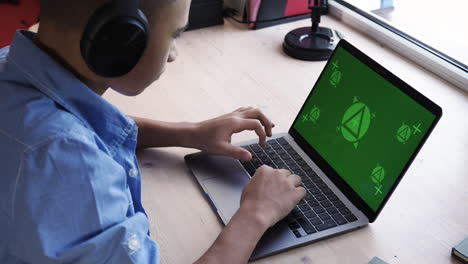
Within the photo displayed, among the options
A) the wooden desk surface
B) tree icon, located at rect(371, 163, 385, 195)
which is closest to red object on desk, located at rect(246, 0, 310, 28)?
the wooden desk surface

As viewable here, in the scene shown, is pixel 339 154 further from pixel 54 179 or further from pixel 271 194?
pixel 54 179

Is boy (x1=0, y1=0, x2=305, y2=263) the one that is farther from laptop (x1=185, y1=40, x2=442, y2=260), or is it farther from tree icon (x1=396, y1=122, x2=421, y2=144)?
tree icon (x1=396, y1=122, x2=421, y2=144)

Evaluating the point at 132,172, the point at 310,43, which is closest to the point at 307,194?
the point at 132,172

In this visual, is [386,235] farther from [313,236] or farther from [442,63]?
[442,63]

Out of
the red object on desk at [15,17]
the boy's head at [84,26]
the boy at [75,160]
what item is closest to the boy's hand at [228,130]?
the boy at [75,160]

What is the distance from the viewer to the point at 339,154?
953 millimetres

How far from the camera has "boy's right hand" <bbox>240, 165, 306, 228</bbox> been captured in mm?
851

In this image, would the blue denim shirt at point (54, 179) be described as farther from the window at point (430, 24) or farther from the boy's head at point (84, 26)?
the window at point (430, 24)

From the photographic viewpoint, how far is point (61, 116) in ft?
2.29

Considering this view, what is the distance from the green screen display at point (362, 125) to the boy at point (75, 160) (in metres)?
0.13

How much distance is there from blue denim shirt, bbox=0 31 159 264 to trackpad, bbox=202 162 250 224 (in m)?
0.19

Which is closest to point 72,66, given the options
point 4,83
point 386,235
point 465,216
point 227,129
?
point 4,83

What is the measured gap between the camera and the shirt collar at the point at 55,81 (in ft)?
2.40

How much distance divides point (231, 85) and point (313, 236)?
0.54 meters
